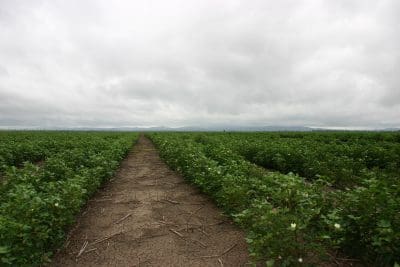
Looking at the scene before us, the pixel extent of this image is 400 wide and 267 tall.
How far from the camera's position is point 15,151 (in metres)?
11.8

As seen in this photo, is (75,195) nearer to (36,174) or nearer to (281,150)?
(36,174)

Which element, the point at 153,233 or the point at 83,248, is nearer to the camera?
the point at 83,248

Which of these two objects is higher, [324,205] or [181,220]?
[324,205]

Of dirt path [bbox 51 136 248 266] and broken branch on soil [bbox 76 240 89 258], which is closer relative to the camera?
dirt path [bbox 51 136 248 266]

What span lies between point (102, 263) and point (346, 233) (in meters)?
3.70

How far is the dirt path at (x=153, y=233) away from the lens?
12.4 ft

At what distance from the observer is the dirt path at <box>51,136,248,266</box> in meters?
3.78

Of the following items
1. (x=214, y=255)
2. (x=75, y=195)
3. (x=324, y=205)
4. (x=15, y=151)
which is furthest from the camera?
(x=15, y=151)

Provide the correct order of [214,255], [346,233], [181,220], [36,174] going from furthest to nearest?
[36,174]
[181,220]
[214,255]
[346,233]

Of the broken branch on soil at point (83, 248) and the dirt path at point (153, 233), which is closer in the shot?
the dirt path at point (153, 233)

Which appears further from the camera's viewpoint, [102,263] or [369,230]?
[102,263]

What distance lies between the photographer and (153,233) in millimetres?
4621

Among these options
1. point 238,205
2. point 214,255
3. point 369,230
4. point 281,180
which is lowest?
point 214,255

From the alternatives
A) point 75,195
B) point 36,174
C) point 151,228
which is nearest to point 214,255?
point 151,228
